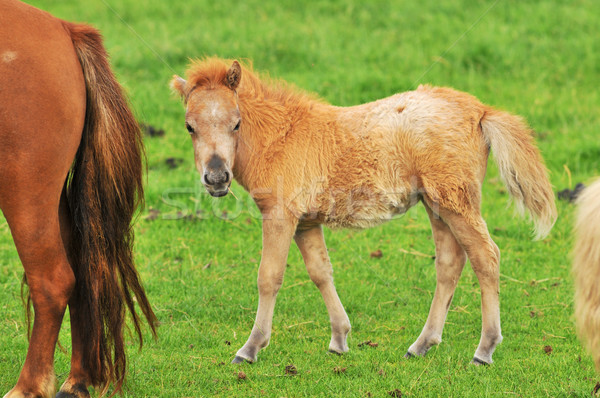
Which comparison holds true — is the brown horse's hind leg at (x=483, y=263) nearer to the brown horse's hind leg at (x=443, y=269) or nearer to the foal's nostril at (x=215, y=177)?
the brown horse's hind leg at (x=443, y=269)

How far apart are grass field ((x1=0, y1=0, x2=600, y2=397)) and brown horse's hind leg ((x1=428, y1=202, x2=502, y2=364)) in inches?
6.4

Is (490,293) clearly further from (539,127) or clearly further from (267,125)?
(539,127)

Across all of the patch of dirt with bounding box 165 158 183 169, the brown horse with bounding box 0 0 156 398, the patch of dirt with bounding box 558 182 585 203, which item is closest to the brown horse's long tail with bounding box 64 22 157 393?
the brown horse with bounding box 0 0 156 398

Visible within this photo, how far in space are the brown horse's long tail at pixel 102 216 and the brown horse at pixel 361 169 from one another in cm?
77

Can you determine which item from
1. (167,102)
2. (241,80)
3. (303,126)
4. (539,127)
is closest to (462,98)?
(303,126)

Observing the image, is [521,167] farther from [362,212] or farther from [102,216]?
[102,216]

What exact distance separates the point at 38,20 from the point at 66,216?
46.9 inches

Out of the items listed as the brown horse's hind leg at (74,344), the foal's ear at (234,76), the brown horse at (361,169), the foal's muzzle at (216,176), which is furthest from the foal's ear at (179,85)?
the brown horse's hind leg at (74,344)

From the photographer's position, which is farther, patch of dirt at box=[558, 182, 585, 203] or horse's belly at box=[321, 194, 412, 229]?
patch of dirt at box=[558, 182, 585, 203]

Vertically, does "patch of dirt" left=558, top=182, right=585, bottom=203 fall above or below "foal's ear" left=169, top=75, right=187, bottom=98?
below

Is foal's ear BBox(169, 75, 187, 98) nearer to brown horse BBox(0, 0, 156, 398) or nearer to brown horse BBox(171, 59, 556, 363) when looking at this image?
brown horse BBox(171, 59, 556, 363)

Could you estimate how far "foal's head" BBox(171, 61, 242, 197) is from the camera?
4.95m

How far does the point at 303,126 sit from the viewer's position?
5.57 metres

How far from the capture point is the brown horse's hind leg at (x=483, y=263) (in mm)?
5090
